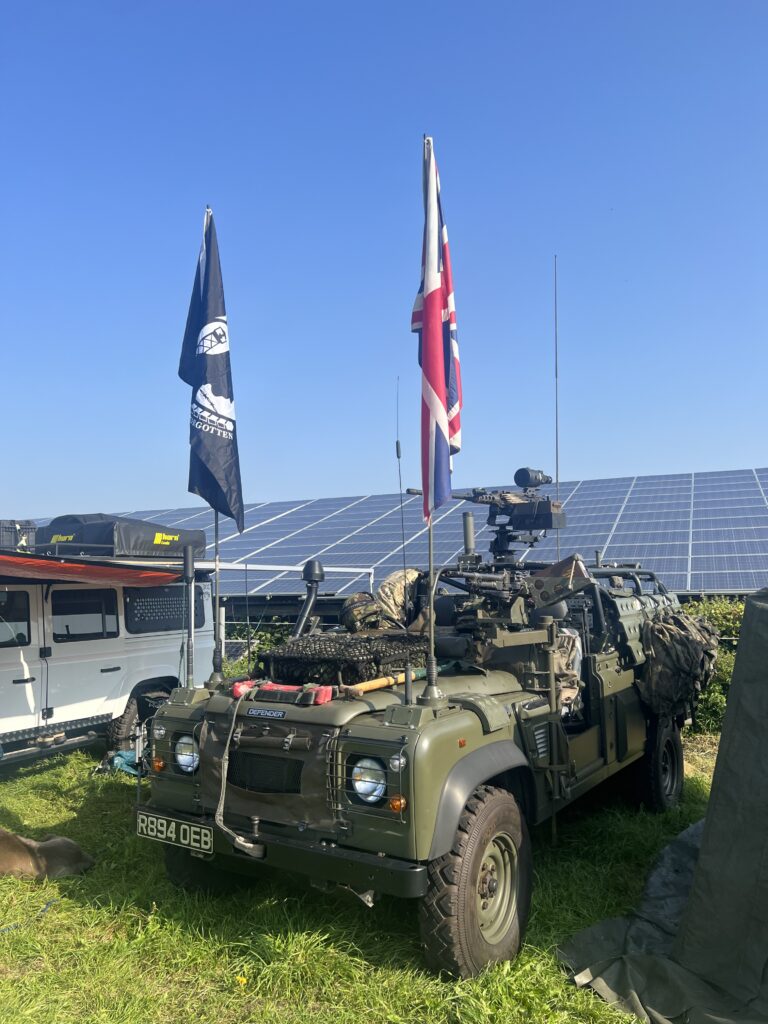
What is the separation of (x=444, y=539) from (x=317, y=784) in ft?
32.9

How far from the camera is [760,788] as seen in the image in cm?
358

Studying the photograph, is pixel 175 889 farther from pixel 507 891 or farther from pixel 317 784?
pixel 507 891

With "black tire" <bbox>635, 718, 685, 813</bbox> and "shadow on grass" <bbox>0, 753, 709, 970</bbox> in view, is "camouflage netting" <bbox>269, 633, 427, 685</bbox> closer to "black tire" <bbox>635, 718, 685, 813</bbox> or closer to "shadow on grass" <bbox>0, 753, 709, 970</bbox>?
"shadow on grass" <bbox>0, 753, 709, 970</bbox>

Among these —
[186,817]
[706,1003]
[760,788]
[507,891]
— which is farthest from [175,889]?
[760,788]

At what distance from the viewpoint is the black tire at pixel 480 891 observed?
381cm

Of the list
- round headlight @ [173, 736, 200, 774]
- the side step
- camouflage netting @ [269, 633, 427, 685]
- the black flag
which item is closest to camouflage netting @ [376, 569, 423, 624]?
camouflage netting @ [269, 633, 427, 685]

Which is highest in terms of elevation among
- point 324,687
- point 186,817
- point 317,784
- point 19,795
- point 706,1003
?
point 324,687

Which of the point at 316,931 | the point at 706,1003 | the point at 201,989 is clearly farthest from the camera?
the point at 316,931

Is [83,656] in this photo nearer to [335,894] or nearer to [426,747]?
[335,894]

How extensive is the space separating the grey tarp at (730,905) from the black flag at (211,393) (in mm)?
4228

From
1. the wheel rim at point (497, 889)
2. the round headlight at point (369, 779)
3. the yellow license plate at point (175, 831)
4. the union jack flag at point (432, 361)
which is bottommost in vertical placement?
the wheel rim at point (497, 889)

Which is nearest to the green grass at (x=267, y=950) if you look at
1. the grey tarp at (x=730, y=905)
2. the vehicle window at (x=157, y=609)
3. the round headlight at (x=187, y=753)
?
the grey tarp at (x=730, y=905)

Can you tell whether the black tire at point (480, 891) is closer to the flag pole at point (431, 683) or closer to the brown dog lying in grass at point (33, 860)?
the flag pole at point (431, 683)

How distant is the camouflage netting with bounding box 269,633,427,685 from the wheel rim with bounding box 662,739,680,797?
114 inches
